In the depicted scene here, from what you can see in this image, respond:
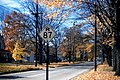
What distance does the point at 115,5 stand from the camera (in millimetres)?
21141

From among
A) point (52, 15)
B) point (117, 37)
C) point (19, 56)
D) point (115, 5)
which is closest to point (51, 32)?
point (52, 15)

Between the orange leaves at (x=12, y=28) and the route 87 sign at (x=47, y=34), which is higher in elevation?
the orange leaves at (x=12, y=28)

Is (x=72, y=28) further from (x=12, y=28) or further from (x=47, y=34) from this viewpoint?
(x=47, y=34)

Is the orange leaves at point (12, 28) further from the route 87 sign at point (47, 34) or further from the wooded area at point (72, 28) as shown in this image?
the route 87 sign at point (47, 34)

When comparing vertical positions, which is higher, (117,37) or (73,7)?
(73,7)

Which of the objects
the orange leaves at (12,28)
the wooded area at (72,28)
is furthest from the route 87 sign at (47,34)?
the orange leaves at (12,28)

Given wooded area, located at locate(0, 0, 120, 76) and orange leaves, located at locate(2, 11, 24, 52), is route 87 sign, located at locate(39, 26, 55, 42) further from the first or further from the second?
orange leaves, located at locate(2, 11, 24, 52)

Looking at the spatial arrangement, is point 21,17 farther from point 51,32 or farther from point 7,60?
point 51,32

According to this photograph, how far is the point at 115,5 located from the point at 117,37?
320cm

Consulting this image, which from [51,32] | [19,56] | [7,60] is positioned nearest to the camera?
[51,32]

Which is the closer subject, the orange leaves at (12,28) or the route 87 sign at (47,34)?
the route 87 sign at (47,34)

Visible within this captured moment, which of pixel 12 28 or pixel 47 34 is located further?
pixel 12 28

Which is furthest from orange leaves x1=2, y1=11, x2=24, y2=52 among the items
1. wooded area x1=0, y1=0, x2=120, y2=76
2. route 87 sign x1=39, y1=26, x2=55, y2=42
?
route 87 sign x1=39, y1=26, x2=55, y2=42

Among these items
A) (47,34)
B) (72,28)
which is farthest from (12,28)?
(47,34)
